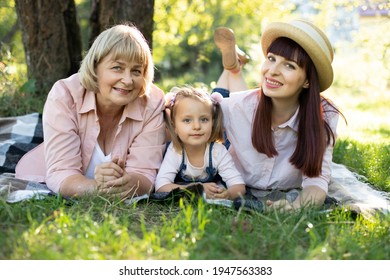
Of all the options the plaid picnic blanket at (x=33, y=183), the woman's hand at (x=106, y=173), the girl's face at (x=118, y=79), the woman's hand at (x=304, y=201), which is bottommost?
the plaid picnic blanket at (x=33, y=183)

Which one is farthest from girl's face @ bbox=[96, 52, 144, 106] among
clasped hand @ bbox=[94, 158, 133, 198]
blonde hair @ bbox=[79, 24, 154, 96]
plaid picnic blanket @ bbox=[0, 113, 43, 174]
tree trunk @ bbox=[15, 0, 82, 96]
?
→ tree trunk @ bbox=[15, 0, 82, 96]

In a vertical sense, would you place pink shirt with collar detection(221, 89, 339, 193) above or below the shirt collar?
below

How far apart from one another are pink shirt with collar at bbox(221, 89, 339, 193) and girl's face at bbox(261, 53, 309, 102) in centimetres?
32

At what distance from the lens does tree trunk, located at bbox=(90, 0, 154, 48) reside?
575 cm

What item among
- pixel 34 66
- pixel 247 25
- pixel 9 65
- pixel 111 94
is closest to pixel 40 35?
pixel 34 66

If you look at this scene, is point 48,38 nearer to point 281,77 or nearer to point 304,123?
point 281,77

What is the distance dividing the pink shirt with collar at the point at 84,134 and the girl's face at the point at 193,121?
25cm

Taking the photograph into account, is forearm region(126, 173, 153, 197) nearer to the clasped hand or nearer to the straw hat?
the clasped hand

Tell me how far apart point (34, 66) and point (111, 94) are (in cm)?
257

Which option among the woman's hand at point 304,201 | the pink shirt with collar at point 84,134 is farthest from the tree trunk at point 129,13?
the woman's hand at point 304,201

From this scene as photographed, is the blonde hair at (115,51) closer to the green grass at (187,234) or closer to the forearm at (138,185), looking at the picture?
the forearm at (138,185)

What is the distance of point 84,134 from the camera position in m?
3.92

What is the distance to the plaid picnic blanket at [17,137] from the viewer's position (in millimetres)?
4484

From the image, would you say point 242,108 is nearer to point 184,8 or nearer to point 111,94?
point 111,94
